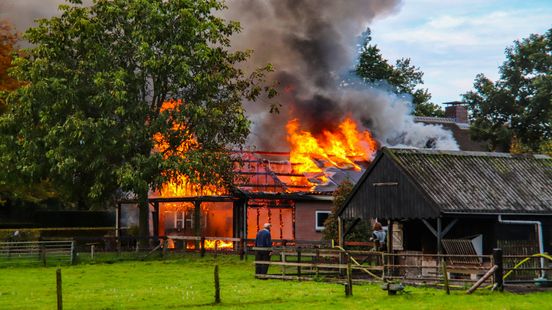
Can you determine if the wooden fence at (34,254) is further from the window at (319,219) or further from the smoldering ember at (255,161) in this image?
the window at (319,219)

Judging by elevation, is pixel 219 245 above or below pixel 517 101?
below

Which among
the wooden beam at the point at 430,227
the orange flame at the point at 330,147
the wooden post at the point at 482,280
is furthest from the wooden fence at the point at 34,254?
the wooden post at the point at 482,280

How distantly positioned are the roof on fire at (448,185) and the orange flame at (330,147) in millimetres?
15719

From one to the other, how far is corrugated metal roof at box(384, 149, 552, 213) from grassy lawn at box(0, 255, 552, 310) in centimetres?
574

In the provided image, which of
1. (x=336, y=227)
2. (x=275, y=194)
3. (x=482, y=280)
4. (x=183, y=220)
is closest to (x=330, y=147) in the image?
(x=275, y=194)

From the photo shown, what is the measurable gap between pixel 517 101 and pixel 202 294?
133ft

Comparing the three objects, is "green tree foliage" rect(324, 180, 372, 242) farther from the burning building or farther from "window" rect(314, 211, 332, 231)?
"window" rect(314, 211, 332, 231)

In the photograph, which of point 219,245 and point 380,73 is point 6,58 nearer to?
point 219,245

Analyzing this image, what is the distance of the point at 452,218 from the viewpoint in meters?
32.8

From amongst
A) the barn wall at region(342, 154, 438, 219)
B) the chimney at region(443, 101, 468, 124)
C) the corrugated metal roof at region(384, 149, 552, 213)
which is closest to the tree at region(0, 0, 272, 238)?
the barn wall at region(342, 154, 438, 219)

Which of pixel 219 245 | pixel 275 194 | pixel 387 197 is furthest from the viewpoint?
pixel 219 245

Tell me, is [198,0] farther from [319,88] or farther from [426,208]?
[426,208]

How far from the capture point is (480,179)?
111 feet

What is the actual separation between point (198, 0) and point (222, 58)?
12.6 feet
